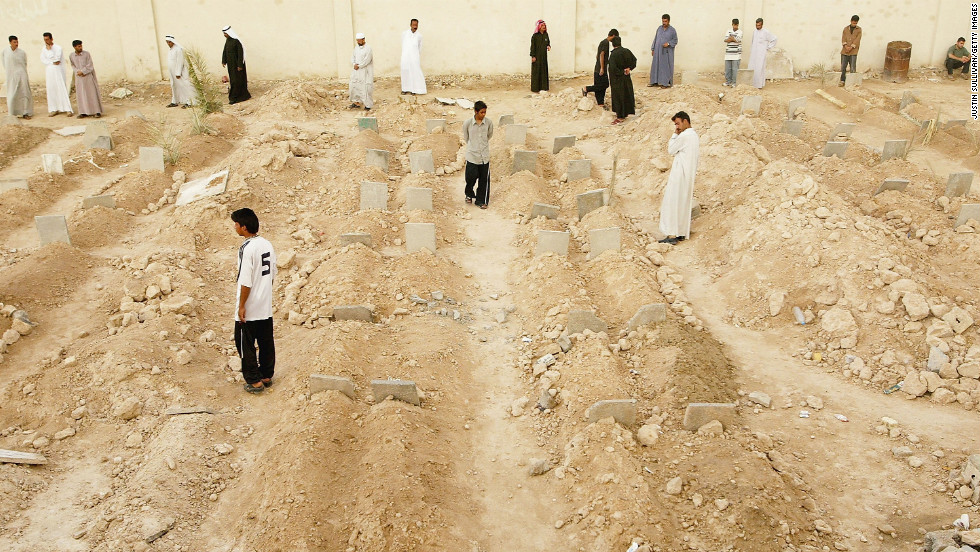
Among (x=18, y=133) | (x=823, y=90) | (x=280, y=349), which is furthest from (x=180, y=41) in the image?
(x=823, y=90)

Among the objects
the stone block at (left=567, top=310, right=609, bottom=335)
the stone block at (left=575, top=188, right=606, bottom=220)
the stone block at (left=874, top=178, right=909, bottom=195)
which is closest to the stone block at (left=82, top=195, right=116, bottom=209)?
the stone block at (left=575, top=188, right=606, bottom=220)

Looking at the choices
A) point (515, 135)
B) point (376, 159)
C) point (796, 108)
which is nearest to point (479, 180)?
point (376, 159)

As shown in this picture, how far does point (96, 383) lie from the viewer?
6340 millimetres

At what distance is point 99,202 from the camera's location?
9461mm

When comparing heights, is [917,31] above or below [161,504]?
above

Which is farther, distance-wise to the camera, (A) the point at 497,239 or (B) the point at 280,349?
(A) the point at 497,239

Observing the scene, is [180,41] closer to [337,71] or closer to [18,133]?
[337,71]

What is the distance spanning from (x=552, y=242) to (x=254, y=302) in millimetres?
3236

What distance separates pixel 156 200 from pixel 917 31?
14344mm

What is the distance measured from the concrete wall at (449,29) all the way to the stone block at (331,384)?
1077cm

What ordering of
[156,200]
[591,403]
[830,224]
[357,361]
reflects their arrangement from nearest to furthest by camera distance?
[591,403] → [357,361] → [830,224] → [156,200]

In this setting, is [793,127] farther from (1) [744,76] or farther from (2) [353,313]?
(2) [353,313]

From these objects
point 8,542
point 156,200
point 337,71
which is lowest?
point 8,542

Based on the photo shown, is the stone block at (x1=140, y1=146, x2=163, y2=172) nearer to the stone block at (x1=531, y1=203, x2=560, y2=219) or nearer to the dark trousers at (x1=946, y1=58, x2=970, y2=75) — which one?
the stone block at (x1=531, y1=203, x2=560, y2=219)
